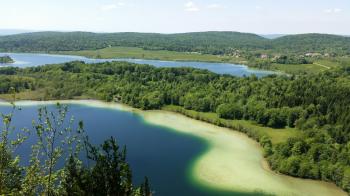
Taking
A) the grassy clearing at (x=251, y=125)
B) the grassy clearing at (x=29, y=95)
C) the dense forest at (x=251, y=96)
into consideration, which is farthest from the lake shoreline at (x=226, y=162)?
the grassy clearing at (x=29, y=95)

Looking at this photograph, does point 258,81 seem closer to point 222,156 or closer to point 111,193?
point 222,156

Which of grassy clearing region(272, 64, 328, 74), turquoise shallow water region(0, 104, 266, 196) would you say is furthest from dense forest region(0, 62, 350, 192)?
grassy clearing region(272, 64, 328, 74)

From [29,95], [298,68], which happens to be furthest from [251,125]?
[298,68]

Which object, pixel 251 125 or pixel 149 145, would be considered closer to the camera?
pixel 149 145

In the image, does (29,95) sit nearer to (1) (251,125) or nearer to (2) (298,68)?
(1) (251,125)

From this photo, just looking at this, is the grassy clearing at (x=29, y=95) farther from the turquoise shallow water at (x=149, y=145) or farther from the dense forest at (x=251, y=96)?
the turquoise shallow water at (x=149, y=145)

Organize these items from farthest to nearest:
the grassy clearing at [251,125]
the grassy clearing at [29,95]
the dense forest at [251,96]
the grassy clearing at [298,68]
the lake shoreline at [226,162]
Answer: the grassy clearing at [298,68] → the grassy clearing at [29,95] → the grassy clearing at [251,125] → the dense forest at [251,96] → the lake shoreline at [226,162]
